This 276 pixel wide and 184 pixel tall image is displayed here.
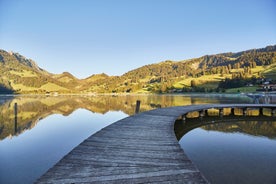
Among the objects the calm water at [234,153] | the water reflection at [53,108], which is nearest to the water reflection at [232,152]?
the calm water at [234,153]

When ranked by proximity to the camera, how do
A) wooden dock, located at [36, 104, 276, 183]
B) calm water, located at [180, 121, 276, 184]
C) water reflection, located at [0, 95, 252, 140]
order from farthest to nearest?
water reflection, located at [0, 95, 252, 140] < calm water, located at [180, 121, 276, 184] < wooden dock, located at [36, 104, 276, 183]

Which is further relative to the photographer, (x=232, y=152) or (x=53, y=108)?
(x=53, y=108)

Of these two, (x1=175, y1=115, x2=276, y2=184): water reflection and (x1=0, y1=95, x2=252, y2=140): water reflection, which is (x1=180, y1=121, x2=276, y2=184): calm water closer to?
(x1=175, y1=115, x2=276, y2=184): water reflection

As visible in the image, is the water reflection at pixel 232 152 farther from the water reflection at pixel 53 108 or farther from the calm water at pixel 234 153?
the water reflection at pixel 53 108

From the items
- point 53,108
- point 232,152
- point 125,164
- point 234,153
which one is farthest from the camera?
point 53,108

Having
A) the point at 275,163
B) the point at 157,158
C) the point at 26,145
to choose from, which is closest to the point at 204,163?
the point at 275,163

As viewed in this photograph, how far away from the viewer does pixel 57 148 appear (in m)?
11.1

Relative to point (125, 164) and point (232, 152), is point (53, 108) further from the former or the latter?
point (125, 164)

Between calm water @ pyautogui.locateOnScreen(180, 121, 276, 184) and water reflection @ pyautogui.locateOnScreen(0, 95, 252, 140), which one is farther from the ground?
water reflection @ pyautogui.locateOnScreen(0, 95, 252, 140)

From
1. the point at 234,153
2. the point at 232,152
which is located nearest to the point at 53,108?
the point at 232,152

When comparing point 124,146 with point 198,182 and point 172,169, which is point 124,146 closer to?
point 172,169

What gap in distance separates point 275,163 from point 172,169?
19.1ft

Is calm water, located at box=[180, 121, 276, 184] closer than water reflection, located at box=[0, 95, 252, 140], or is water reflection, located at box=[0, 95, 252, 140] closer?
calm water, located at box=[180, 121, 276, 184]

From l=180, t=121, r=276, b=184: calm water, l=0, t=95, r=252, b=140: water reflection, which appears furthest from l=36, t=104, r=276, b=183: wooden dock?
l=0, t=95, r=252, b=140: water reflection
